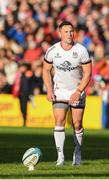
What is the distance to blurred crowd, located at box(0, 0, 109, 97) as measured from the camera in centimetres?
2777

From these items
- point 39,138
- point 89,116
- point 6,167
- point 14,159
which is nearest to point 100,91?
point 89,116

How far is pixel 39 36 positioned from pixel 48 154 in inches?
514

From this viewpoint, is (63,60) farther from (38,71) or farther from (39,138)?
(38,71)

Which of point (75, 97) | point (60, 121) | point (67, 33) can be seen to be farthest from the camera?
point (60, 121)

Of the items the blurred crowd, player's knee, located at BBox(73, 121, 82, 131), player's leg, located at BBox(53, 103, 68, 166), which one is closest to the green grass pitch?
player's leg, located at BBox(53, 103, 68, 166)

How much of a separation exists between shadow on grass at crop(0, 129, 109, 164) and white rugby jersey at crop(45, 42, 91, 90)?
5.26ft

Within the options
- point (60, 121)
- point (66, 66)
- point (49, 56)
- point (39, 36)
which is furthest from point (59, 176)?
point (39, 36)

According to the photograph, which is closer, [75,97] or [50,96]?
[75,97]

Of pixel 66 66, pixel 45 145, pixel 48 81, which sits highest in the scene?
pixel 66 66

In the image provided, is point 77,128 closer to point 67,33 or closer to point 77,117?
point 77,117

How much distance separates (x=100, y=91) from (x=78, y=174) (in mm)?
15194

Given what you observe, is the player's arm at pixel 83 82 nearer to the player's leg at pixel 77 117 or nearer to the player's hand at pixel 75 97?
the player's hand at pixel 75 97

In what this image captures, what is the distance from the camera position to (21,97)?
1089 inches

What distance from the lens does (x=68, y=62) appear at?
1405 cm
